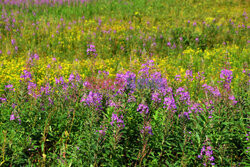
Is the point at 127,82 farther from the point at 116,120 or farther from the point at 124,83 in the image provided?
the point at 116,120

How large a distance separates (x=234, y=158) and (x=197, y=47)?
22.4 ft

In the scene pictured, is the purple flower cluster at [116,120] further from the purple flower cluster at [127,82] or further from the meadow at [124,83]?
the purple flower cluster at [127,82]

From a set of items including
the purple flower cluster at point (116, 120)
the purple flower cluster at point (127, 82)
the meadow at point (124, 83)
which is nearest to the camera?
the purple flower cluster at point (116, 120)

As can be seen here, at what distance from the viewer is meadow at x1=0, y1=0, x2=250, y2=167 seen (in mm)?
2650

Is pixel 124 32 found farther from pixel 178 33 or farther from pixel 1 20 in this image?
pixel 1 20

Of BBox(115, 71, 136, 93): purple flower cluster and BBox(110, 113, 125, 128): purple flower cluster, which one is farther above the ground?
BBox(115, 71, 136, 93): purple flower cluster

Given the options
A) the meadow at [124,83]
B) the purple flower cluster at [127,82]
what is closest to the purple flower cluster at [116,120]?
the meadow at [124,83]

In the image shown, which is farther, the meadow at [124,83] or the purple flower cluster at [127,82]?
the purple flower cluster at [127,82]

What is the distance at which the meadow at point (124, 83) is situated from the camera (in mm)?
2650

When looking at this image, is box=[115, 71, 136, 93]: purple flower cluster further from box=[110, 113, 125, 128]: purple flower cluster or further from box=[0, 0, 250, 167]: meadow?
box=[110, 113, 125, 128]: purple flower cluster

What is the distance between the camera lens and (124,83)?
3.15m

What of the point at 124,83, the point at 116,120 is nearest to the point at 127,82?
the point at 124,83

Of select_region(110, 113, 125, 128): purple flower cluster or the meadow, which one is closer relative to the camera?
select_region(110, 113, 125, 128): purple flower cluster

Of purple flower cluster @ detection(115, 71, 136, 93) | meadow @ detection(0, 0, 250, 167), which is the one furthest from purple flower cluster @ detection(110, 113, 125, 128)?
purple flower cluster @ detection(115, 71, 136, 93)
